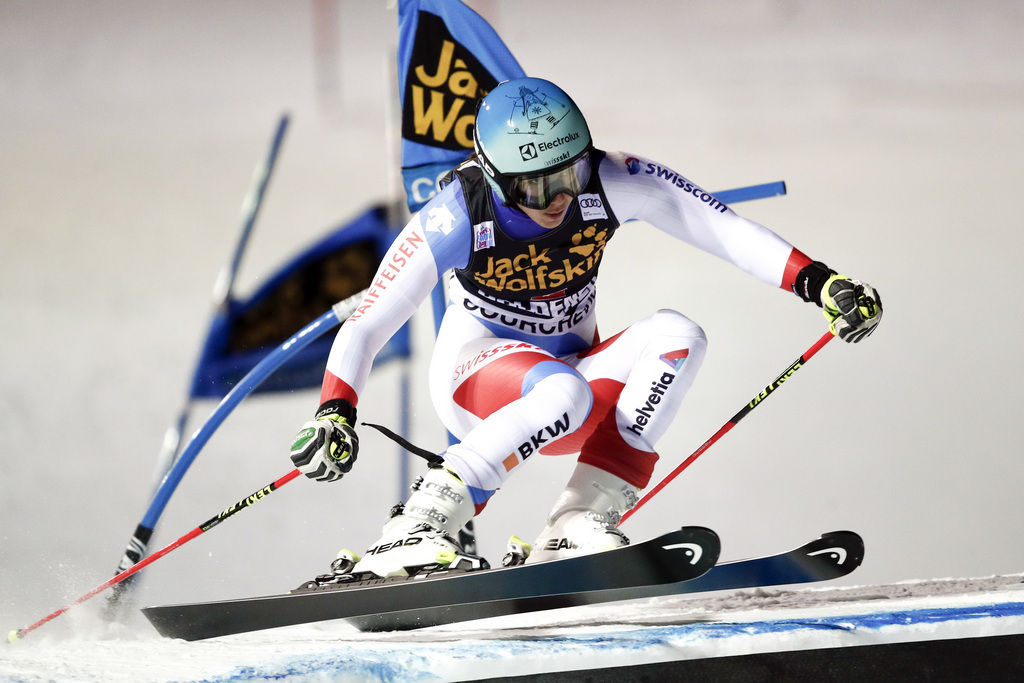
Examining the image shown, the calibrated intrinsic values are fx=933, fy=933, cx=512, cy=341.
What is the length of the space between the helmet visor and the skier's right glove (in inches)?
25.5

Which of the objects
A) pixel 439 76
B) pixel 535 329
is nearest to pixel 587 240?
pixel 535 329

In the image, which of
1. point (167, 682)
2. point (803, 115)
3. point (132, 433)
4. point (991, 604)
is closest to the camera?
point (167, 682)

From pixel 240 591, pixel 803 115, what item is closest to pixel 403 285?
pixel 240 591

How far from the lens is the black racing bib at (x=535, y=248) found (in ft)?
7.28

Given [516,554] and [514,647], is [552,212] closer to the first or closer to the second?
[516,554]

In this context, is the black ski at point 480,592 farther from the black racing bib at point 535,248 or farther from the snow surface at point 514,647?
the black racing bib at point 535,248

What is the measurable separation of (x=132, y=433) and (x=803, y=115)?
3664mm

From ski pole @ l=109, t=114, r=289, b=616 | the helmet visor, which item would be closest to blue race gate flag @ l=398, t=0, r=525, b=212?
ski pole @ l=109, t=114, r=289, b=616

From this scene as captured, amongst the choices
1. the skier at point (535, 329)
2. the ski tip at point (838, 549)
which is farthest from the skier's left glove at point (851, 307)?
the ski tip at point (838, 549)

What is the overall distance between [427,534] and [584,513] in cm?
38

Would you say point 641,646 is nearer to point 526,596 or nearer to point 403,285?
point 526,596

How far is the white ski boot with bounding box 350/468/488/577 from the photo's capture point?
1888 millimetres

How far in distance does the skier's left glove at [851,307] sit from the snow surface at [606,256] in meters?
2.28

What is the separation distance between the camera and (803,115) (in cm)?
480
